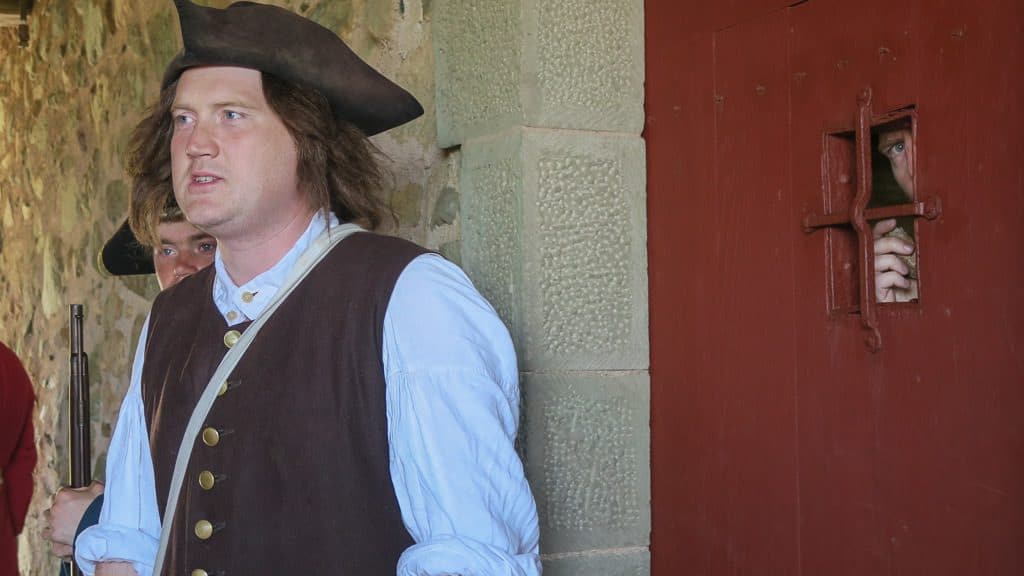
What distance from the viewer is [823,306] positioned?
1.72 meters

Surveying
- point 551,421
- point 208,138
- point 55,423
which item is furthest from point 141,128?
point 55,423

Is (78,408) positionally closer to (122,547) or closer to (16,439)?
(122,547)

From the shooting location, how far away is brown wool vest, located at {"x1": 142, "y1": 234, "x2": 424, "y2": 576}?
1.55m

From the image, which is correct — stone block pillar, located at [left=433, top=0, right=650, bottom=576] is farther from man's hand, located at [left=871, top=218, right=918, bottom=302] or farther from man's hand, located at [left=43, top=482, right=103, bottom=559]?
man's hand, located at [left=43, top=482, right=103, bottom=559]

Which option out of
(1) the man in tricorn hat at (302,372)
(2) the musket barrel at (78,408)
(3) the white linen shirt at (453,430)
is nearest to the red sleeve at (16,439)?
(2) the musket barrel at (78,408)

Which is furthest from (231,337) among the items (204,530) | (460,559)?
(460,559)

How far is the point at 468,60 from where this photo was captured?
2.10m

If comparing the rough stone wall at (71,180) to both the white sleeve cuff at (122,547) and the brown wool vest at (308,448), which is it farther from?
the white sleeve cuff at (122,547)

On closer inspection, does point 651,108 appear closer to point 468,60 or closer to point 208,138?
point 468,60

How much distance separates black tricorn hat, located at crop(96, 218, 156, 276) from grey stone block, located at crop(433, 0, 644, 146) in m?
1.28

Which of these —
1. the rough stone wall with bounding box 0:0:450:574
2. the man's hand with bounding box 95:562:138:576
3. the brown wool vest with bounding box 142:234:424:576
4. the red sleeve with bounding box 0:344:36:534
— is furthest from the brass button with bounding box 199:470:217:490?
the red sleeve with bounding box 0:344:36:534

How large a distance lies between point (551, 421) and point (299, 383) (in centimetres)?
52

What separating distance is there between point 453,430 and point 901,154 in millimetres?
734

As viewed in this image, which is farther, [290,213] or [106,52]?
[106,52]
